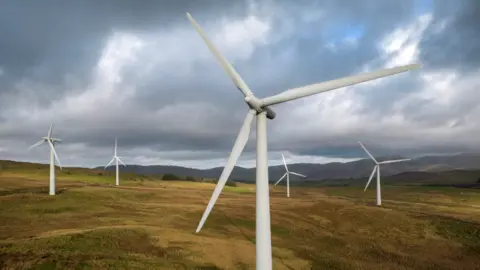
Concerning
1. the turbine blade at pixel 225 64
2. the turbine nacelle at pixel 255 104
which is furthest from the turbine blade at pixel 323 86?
the turbine blade at pixel 225 64

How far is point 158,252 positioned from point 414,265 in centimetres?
2726

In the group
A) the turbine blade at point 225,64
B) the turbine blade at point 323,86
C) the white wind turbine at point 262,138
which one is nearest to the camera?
the white wind turbine at point 262,138

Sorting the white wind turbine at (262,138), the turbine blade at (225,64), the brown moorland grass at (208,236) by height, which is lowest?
the brown moorland grass at (208,236)

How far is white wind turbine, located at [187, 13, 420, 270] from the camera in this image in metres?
24.9

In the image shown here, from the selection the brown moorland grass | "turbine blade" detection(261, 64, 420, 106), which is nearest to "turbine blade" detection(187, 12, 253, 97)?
"turbine blade" detection(261, 64, 420, 106)

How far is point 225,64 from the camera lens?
29.8 metres

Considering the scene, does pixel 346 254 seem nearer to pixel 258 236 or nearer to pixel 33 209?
pixel 258 236

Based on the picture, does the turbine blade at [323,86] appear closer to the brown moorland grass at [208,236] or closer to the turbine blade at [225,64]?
the turbine blade at [225,64]

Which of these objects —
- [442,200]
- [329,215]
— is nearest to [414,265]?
[329,215]

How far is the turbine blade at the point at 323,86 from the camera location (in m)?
25.5

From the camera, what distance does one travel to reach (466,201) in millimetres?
124062

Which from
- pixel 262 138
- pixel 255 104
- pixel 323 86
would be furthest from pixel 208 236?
pixel 323 86

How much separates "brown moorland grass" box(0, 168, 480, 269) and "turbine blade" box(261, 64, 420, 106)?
16.3m

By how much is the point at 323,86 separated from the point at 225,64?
24.7 ft
